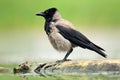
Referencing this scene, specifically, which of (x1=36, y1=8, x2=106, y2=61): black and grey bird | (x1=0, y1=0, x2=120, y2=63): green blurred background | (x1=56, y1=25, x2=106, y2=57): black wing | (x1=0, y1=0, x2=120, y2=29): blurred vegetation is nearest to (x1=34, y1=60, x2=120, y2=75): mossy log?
(x1=36, y1=8, x2=106, y2=61): black and grey bird

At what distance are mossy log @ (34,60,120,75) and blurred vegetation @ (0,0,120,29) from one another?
829 centimetres

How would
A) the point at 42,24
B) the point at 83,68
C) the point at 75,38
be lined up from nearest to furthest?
the point at 83,68 < the point at 75,38 < the point at 42,24

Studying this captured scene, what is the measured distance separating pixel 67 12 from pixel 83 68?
32.1ft

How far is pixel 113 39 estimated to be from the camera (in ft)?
72.6

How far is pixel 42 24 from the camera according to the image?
83.4ft

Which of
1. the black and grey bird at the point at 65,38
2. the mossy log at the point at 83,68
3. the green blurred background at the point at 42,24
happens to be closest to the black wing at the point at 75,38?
the black and grey bird at the point at 65,38

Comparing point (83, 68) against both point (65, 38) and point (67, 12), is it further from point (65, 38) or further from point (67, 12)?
point (67, 12)

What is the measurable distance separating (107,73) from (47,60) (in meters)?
3.42

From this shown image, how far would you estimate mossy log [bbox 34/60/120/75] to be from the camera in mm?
15820

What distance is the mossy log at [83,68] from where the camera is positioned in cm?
1582

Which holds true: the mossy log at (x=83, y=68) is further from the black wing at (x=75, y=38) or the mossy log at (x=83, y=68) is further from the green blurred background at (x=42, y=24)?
the green blurred background at (x=42, y=24)

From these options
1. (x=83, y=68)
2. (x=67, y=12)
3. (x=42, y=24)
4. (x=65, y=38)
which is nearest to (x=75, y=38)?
(x=65, y=38)

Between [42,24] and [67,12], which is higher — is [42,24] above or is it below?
below

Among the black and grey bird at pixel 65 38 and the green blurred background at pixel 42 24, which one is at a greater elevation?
the green blurred background at pixel 42 24
